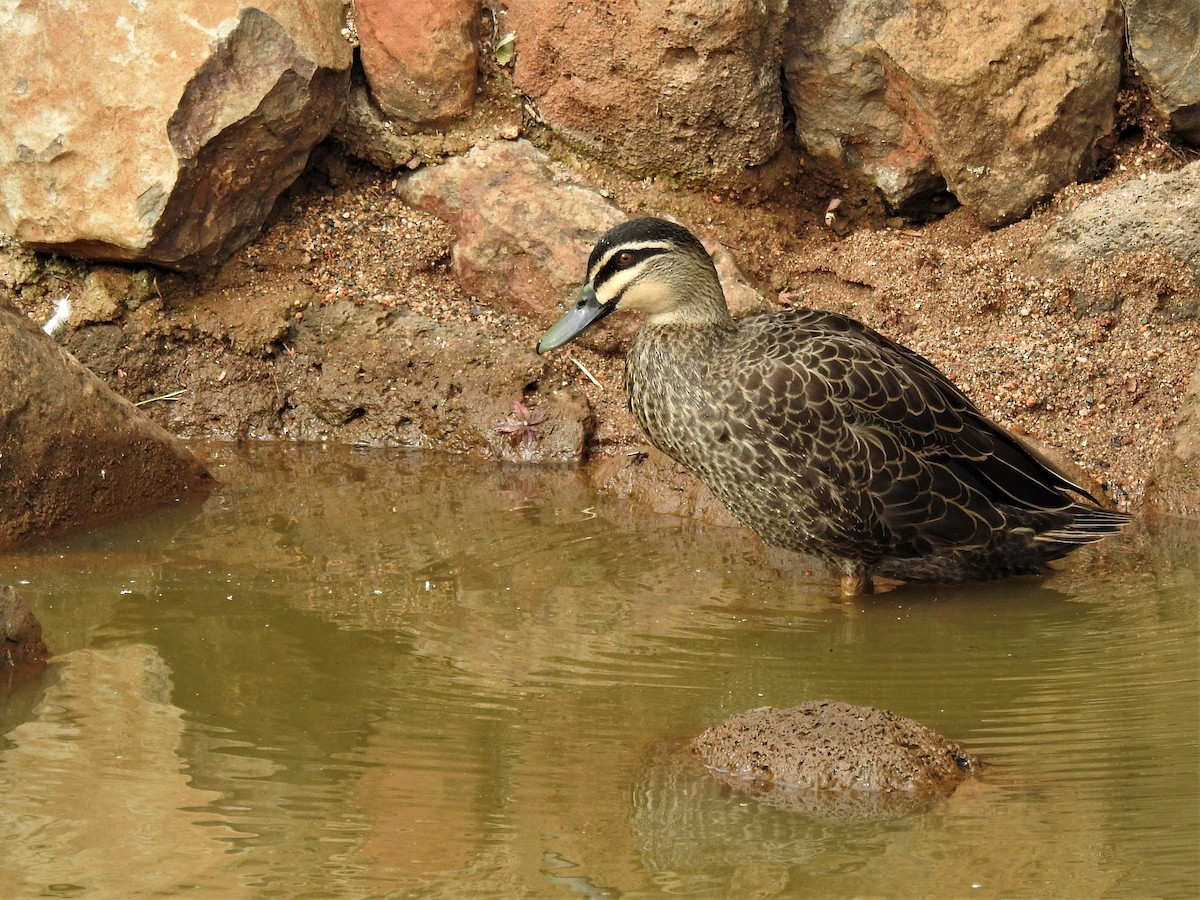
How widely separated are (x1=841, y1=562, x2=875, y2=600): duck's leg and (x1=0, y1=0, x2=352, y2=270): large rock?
3.62m

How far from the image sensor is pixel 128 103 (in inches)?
293

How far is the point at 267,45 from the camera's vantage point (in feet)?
24.8

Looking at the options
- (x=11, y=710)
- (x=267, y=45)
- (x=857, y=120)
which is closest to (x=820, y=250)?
(x=857, y=120)

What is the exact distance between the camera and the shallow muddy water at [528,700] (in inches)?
152

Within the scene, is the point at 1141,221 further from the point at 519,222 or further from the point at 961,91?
the point at 519,222

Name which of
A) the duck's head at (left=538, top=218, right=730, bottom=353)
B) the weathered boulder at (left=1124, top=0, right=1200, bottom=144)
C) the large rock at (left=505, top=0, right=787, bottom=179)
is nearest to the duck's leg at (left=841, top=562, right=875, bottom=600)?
the duck's head at (left=538, top=218, right=730, bottom=353)

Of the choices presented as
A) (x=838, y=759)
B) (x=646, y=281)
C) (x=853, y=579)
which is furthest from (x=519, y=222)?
(x=838, y=759)

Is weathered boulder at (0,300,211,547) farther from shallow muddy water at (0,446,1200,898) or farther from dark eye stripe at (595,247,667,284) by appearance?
dark eye stripe at (595,247,667,284)

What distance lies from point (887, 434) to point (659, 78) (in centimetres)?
270

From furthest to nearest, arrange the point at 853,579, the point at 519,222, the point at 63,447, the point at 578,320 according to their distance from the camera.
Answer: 1. the point at 519,222
2. the point at 63,447
3. the point at 578,320
4. the point at 853,579

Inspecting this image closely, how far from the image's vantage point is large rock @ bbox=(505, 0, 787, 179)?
25.5ft

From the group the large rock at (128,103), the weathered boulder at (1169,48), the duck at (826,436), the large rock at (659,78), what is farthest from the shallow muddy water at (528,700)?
the weathered boulder at (1169,48)

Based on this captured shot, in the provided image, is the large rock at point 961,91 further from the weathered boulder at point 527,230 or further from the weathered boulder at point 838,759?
the weathered boulder at point 838,759

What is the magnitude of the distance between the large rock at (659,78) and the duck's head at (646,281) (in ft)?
5.87
